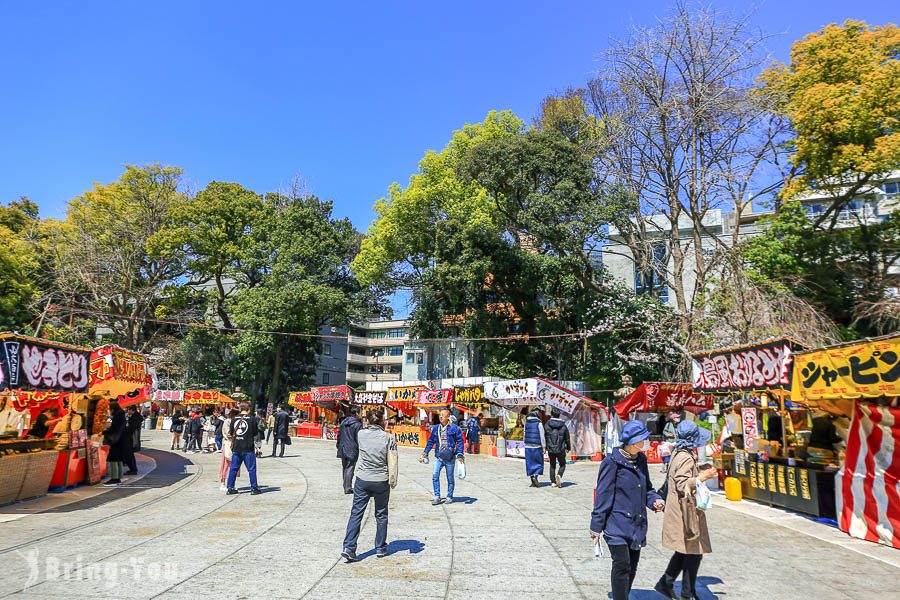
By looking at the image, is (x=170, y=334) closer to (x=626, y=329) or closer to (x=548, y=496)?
(x=626, y=329)

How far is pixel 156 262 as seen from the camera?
4206 cm

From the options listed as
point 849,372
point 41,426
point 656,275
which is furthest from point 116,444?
point 656,275

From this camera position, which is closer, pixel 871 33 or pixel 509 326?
pixel 871 33

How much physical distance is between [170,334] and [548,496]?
135ft

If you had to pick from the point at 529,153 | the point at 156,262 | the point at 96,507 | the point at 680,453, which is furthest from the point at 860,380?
the point at 156,262

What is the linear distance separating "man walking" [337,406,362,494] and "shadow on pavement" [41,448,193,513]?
14.0 ft

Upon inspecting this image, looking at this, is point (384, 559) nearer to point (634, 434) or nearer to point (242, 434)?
point (634, 434)

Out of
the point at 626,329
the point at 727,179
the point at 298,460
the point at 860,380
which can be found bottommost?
the point at 298,460

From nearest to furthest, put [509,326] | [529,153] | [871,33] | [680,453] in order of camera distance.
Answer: [680,453] < [871,33] < [529,153] < [509,326]

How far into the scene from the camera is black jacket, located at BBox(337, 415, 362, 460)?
Answer: 11898mm

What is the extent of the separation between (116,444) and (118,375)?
1690 millimetres

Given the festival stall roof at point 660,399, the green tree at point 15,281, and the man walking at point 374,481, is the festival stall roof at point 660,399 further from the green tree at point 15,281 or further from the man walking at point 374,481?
the green tree at point 15,281

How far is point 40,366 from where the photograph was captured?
10.9 metres

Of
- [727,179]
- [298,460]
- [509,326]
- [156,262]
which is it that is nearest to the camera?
[298,460]
